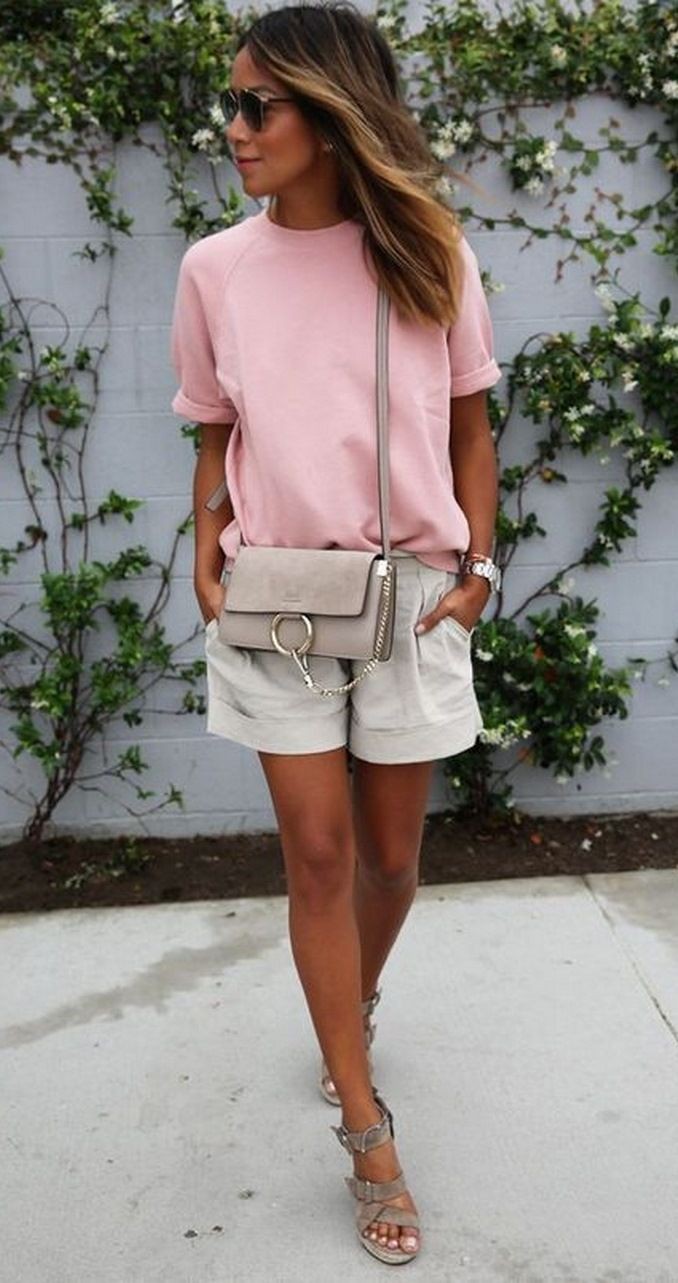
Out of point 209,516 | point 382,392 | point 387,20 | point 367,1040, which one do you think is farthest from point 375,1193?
point 387,20

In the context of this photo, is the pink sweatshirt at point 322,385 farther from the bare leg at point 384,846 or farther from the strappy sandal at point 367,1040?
the strappy sandal at point 367,1040

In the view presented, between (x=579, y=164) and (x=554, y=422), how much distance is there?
65cm

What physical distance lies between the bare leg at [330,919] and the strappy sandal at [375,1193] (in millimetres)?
11

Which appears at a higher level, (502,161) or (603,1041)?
(502,161)

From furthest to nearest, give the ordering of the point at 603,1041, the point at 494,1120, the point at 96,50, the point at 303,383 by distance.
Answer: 1. the point at 96,50
2. the point at 603,1041
3. the point at 494,1120
4. the point at 303,383

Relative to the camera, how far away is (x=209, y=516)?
2.38 meters

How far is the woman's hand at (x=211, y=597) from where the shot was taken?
2.33 m

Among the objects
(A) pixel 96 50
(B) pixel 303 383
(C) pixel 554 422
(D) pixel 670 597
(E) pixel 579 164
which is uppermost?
(A) pixel 96 50

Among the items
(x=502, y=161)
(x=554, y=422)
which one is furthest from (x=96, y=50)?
(x=554, y=422)

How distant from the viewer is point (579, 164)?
11.8 ft

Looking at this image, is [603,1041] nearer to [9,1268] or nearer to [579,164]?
[9,1268]

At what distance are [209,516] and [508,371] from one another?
59.9 inches

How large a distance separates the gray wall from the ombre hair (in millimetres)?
1533

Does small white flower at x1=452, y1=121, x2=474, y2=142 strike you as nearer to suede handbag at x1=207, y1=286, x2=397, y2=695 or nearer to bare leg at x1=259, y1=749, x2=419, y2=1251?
suede handbag at x1=207, y1=286, x2=397, y2=695
